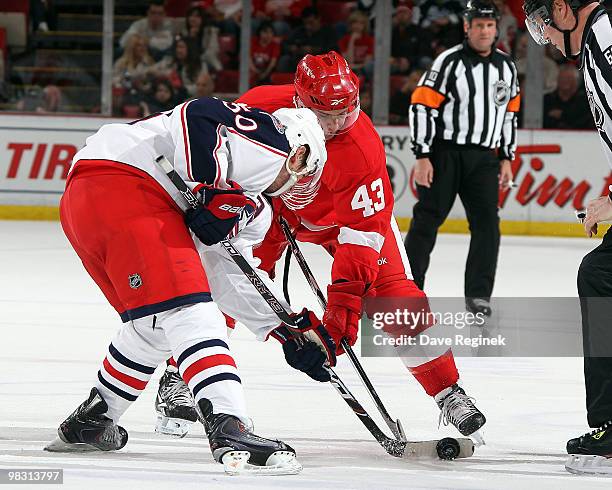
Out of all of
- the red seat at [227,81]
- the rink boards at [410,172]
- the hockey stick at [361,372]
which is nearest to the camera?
the hockey stick at [361,372]

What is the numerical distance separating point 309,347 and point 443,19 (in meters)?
7.45

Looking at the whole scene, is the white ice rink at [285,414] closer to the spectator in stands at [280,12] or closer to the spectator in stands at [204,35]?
the spectator in stands at [204,35]

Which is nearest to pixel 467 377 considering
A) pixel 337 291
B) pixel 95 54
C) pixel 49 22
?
pixel 337 291

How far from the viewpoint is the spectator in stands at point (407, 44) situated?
9688 millimetres

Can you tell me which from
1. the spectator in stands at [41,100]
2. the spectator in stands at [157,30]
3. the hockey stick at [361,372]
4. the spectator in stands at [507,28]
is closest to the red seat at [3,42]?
the spectator in stands at [41,100]

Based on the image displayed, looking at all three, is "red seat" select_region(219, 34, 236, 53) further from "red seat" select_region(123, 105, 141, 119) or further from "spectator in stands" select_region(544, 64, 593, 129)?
"spectator in stands" select_region(544, 64, 593, 129)

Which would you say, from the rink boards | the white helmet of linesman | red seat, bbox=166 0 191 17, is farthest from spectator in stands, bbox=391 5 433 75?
the white helmet of linesman

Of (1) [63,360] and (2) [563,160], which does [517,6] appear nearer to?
(2) [563,160]

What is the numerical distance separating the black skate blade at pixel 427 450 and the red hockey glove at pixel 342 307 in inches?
11.7

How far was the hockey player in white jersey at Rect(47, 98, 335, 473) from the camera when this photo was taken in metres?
2.60

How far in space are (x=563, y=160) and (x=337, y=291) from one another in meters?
5.98

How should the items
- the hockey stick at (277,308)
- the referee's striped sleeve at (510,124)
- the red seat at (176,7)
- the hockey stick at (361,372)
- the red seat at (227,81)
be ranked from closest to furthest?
the hockey stick at (277,308), the hockey stick at (361,372), the referee's striped sleeve at (510,124), the red seat at (227,81), the red seat at (176,7)

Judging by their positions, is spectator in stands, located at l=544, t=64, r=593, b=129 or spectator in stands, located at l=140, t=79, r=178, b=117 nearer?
spectator in stands, located at l=544, t=64, r=593, b=129

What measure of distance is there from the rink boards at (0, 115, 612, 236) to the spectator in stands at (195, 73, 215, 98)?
1.03 m
